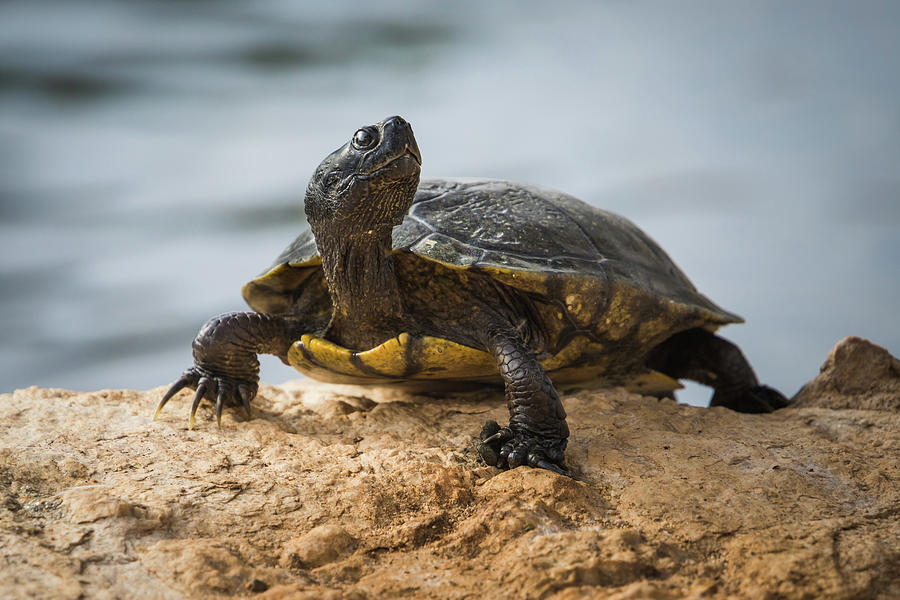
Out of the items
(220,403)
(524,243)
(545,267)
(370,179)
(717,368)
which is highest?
(370,179)

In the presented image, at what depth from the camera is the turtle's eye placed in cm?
277

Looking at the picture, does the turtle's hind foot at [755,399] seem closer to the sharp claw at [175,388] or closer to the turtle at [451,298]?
the turtle at [451,298]

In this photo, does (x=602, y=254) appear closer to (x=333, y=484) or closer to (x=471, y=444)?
(x=471, y=444)

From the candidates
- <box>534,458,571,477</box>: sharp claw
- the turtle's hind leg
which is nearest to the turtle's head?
<box>534,458,571,477</box>: sharp claw

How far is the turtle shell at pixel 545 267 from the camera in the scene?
3.11 metres

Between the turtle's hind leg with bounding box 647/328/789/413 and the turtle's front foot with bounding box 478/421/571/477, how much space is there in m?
1.98

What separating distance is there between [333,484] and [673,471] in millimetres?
1241

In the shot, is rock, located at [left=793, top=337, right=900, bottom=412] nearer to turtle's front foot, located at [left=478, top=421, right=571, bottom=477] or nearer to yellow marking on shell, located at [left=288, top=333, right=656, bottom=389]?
yellow marking on shell, located at [left=288, top=333, right=656, bottom=389]

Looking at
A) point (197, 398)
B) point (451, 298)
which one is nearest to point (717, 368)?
point (451, 298)

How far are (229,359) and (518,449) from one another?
5.37 ft

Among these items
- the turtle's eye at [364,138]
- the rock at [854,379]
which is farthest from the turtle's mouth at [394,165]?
the rock at [854,379]

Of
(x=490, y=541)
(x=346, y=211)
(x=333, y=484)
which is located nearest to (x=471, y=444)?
(x=333, y=484)

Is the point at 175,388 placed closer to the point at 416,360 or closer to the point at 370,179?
the point at 416,360

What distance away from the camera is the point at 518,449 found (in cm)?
248
